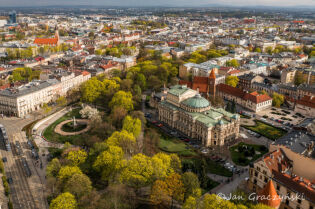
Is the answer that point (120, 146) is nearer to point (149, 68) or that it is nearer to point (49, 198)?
point (49, 198)

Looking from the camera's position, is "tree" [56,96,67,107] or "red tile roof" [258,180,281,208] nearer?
"red tile roof" [258,180,281,208]

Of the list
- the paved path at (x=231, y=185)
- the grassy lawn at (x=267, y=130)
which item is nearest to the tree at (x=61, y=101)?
the grassy lawn at (x=267, y=130)

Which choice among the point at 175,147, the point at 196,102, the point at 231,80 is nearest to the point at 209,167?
the point at 175,147

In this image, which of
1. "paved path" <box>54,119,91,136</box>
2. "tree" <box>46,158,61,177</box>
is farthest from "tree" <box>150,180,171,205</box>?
"paved path" <box>54,119,91,136</box>

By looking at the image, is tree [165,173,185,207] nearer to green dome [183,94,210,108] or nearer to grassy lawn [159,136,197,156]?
grassy lawn [159,136,197,156]

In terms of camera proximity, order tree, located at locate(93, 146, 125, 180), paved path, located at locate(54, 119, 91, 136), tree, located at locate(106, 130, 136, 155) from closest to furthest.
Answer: tree, located at locate(93, 146, 125, 180)
tree, located at locate(106, 130, 136, 155)
paved path, located at locate(54, 119, 91, 136)

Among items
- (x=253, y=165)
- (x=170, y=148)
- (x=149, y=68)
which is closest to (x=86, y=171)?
(x=170, y=148)

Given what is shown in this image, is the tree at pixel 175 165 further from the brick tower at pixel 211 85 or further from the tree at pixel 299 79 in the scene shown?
the tree at pixel 299 79
